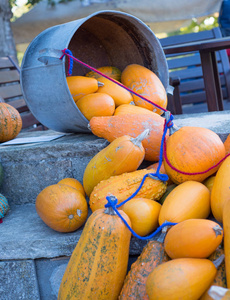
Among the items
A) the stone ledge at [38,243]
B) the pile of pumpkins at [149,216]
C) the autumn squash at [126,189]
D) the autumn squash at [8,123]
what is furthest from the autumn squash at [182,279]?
the autumn squash at [8,123]

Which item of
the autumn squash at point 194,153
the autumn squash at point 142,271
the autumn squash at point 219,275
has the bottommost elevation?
the autumn squash at point 142,271

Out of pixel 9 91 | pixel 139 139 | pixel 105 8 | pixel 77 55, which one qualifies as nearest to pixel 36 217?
pixel 139 139

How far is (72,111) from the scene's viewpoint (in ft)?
6.77

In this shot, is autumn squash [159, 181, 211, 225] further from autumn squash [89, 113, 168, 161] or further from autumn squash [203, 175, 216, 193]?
autumn squash [89, 113, 168, 161]

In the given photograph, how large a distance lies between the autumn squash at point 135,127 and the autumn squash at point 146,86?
418 millimetres

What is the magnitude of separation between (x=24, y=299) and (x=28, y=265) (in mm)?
155

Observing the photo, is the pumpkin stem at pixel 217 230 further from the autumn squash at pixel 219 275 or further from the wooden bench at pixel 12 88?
the wooden bench at pixel 12 88

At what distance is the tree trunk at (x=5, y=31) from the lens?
4.77 m

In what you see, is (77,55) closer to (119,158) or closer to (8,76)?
(119,158)

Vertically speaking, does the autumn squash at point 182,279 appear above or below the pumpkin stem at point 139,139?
below

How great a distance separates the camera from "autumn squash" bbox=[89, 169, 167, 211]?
152 cm

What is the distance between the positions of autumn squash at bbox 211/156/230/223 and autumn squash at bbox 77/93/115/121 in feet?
2.94

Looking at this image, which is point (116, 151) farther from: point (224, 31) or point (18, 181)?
point (224, 31)

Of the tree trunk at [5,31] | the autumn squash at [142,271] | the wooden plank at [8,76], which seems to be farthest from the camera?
the tree trunk at [5,31]
